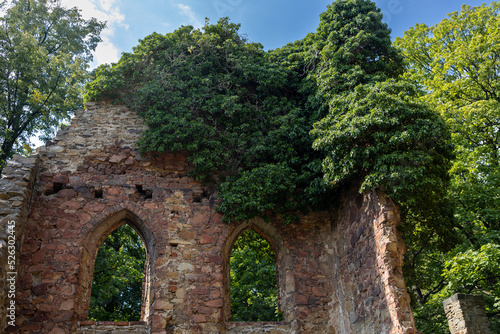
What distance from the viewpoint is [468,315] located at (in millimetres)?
9320

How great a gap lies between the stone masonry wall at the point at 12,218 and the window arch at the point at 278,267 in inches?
149

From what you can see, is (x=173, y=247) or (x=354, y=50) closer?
(x=173, y=247)

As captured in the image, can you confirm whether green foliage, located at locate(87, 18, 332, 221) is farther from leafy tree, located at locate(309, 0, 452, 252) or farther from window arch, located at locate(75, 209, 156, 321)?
window arch, located at locate(75, 209, 156, 321)

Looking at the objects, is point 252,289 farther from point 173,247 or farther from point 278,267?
point 173,247

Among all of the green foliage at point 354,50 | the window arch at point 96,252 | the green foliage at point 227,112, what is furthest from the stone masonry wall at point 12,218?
the green foliage at point 354,50

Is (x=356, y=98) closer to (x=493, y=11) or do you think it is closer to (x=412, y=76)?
(x=412, y=76)

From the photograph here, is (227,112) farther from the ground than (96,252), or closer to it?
farther from the ground

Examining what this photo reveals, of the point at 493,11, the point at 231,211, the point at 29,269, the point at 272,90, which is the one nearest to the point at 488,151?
the point at 493,11

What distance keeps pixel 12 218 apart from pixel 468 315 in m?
9.98

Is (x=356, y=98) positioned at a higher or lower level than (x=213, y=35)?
lower

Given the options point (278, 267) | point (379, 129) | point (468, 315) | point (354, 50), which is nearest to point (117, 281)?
point (278, 267)

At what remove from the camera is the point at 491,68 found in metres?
11.6

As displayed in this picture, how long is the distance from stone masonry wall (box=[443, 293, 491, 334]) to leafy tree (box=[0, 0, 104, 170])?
41.3ft

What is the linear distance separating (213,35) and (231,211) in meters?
5.00
